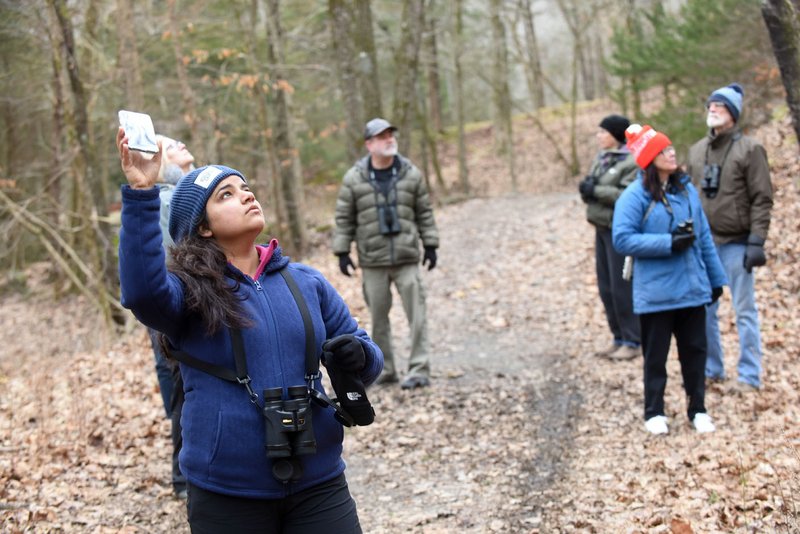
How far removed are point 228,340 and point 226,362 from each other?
80 millimetres

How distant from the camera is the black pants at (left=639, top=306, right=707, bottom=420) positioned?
246 inches

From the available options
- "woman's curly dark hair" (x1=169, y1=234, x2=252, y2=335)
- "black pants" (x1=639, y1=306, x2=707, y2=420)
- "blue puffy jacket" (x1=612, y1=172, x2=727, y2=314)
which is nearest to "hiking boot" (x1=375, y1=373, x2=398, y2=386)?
"black pants" (x1=639, y1=306, x2=707, y2=420)

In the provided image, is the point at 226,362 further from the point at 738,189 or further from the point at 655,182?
the point at 738,189

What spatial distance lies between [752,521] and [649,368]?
199 cm

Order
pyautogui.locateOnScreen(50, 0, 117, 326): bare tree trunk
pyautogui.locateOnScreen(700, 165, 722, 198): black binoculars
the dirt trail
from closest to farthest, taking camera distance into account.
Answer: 1. the dirt trail
2. pyautogui.locateOnScreen(700, 165, 722, 198): black binoculars
3. pyautogui.locateOnScreen(50, 0, 117, 326): bare tree trunk

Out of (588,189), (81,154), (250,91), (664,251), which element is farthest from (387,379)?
(250,91)

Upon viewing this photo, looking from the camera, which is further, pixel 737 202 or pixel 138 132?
pixel 737 202

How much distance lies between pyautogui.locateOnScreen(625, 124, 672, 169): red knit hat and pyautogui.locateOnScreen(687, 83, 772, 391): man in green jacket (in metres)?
1.21

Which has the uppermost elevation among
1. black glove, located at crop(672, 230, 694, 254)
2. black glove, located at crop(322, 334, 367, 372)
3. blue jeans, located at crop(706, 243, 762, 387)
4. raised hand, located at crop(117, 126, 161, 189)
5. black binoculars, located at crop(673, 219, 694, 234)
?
raised hand, located at crop(117, 126, 161, 189)

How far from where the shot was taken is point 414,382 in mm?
8336

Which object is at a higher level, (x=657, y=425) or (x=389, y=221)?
(x=389, y=221)

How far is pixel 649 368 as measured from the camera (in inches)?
252

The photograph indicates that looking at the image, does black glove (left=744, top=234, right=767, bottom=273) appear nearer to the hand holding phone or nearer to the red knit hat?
the red knit hat

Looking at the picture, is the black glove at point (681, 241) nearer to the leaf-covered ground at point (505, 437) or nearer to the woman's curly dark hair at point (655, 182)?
the woman's curly dark hair at point (655, 182)
